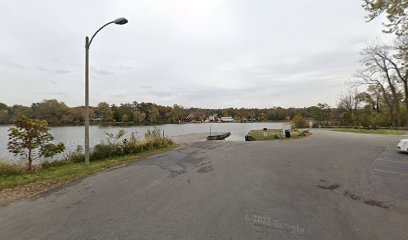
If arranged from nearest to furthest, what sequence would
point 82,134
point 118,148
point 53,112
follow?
point 118,148
point 82,134
point 53,112

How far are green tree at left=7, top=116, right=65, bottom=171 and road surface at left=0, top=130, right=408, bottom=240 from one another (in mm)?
3123

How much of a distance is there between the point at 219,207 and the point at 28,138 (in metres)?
7.68

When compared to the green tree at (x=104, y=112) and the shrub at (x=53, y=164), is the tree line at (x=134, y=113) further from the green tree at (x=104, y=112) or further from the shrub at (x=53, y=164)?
the shrub at (x=53, y=164)

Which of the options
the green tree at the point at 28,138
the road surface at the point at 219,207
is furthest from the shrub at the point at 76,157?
the road surface at the point at 219,207

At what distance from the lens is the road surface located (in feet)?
10.6

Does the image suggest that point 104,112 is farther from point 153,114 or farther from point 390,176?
point 390,176

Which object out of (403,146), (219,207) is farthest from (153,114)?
(219,207)

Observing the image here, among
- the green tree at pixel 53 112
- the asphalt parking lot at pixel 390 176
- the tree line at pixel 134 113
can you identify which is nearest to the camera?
the asphalt parking lot at pixel 390 176

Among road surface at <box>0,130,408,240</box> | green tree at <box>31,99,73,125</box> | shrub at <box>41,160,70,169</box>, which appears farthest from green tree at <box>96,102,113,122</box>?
road surface at <box>0,130,408,240</box>

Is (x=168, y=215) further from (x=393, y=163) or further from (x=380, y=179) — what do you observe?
(x=393, y=163)

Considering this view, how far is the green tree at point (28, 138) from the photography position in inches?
293

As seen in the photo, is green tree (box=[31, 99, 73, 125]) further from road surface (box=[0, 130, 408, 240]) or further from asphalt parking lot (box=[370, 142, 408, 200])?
asphalt parking lot (box=[370, 142, 408, 200])

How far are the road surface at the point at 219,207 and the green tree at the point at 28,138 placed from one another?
10.2 ft

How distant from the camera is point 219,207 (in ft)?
13.6
